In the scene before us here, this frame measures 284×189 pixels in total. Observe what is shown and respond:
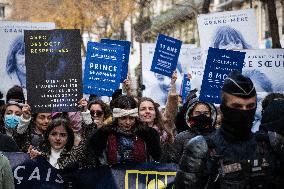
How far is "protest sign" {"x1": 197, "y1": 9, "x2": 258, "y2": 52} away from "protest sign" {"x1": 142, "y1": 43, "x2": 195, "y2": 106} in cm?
390

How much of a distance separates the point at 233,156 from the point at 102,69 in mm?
6238

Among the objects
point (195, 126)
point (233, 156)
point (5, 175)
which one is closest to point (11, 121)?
point (195, 126)

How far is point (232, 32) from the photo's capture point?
10.8m

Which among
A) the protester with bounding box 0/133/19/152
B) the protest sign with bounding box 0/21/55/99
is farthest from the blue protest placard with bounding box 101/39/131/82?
the protester with bounding box 0/133/19/152

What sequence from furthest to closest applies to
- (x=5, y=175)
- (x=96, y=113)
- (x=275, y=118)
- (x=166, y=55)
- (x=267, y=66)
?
(x=166, y=55), (x=267, y=66), (x=96, y=113), (x=5, y=175), (x=275, y=118)

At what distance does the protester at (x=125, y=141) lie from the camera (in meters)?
6.29

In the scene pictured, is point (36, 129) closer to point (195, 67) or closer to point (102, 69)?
point (102, 69)

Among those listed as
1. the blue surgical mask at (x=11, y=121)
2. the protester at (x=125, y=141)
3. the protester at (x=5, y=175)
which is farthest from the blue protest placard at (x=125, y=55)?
the protester at (x=5, y=175)

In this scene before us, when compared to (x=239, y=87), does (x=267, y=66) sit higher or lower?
higher

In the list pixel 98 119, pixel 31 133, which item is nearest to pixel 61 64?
pixel 31 133

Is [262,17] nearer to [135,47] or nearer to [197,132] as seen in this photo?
[135,47]

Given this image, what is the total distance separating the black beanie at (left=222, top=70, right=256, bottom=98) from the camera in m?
3.87

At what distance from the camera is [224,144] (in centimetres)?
381

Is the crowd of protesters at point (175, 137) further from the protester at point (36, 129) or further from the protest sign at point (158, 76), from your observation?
the protest sign at point (158, 76)
